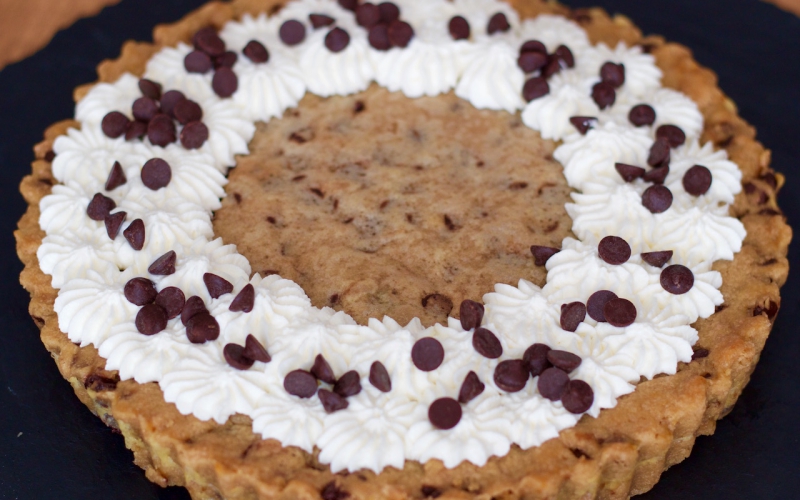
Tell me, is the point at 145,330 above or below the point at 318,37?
below

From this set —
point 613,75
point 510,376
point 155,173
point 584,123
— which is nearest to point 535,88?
point 584,123

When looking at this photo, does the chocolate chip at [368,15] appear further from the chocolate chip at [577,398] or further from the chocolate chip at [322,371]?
the chocolate chip at [577,398]

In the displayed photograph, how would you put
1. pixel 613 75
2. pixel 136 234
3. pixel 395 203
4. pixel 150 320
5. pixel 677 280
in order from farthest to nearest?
pixel 613 75, pixel 395 203, pixel 136 234, pixel 677 280, pixel 150 320

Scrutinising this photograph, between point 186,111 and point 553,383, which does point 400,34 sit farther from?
point 553,383

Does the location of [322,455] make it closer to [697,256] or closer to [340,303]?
[340,303]

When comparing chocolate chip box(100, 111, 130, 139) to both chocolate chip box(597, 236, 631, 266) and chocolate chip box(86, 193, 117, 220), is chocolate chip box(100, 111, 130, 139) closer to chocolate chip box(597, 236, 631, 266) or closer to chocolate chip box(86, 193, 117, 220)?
chocolate chip box(86, 193, 117, 220)

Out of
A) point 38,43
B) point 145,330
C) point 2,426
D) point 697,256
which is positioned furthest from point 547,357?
point 38,43
